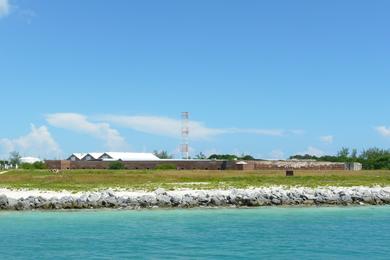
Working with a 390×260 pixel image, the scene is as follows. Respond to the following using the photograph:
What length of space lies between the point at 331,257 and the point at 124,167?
91.1 meters

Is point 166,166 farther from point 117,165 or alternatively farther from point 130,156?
point 130,156

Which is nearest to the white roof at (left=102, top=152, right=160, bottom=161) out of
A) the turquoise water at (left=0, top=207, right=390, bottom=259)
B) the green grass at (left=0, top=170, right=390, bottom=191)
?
the green grass at (left=0, top=170, right=390, bottom=191)

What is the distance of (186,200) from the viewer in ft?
110

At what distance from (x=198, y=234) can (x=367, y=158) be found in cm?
11739

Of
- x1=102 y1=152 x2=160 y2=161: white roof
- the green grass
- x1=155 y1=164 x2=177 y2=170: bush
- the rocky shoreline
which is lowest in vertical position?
the rocky shoreline

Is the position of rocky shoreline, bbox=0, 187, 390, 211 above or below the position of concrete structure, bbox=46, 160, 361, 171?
below

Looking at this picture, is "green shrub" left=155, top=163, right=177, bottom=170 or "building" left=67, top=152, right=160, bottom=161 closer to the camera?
"green shrub" left=155, top=163, right=177, bottom=170

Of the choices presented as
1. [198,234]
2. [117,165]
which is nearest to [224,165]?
[117,165]

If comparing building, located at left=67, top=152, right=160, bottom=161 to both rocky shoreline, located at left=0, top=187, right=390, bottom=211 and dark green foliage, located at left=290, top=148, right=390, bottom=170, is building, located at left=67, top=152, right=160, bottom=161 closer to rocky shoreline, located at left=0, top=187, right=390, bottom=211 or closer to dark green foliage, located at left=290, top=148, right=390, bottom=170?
dark green foliage, located at left=290, top=148, right=390, bottom=170

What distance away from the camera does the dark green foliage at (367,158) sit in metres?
116

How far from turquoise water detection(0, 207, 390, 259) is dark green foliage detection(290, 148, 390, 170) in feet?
290

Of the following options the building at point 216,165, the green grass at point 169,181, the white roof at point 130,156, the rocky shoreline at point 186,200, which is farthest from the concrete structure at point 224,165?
the rocky shoreline at point 186,200

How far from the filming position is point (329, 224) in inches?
1015

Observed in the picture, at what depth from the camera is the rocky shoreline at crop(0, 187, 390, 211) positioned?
107 ft
